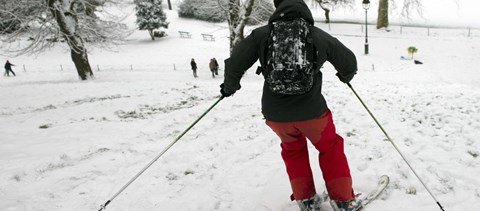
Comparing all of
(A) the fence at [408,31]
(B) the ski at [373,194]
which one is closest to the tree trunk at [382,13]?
(A) the fence at [408,31]

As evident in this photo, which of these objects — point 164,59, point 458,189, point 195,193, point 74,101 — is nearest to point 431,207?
point 458,189

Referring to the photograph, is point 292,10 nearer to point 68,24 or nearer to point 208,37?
point 68,24

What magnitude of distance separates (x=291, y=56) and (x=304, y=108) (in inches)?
19.2

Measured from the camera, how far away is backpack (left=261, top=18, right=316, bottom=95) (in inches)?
106

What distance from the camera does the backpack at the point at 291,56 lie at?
2.70 metres

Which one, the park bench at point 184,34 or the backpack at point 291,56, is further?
the park bench at point 184,34

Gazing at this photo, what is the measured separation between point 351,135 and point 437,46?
2545cm

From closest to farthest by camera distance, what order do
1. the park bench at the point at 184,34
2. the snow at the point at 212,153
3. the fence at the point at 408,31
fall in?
1. the snow at the point at 212,153
2. the fence at the point at 408,31
3. the park bench at the point at 184,34

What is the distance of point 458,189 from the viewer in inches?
140

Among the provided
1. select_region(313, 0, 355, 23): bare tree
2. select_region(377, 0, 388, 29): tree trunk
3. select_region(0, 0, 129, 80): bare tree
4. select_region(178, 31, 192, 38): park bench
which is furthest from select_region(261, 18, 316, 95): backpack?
select_region(178, 31, 192, 38): park bench

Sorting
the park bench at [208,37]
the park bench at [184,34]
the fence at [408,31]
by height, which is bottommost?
the fence at [408,31]

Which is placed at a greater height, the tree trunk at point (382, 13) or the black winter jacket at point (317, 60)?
the black winter jacket at point (317, 60)

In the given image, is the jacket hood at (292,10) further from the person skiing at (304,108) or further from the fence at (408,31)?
the fence at (408,31)

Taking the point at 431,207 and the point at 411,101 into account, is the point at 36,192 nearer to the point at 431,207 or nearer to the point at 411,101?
the point at 431,207
